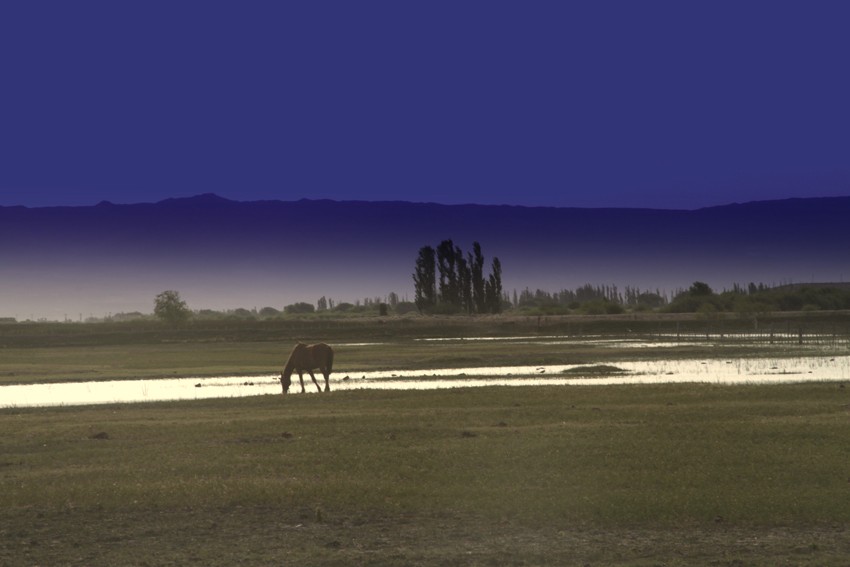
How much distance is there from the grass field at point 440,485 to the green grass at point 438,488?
40mm

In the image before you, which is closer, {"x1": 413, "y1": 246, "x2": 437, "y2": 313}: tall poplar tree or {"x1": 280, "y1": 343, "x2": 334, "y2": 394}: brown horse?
{"x1": 280, "y1": 343, "x2": 334, "y2": 394}: brown horse

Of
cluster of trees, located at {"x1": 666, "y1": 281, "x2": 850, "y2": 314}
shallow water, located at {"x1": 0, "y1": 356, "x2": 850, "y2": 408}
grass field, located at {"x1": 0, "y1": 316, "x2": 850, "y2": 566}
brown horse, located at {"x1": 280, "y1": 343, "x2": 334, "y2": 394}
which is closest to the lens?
grass field, located at {"x1": 0, "y1": 316, "x2": 850, "y2": 566}

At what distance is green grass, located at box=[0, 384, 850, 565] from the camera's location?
38.5ft

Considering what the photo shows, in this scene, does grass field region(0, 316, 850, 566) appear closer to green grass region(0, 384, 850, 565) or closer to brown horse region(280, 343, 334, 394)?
green grass region(0, 384, 850, 565)

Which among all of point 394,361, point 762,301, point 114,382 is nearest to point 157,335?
point 394,361

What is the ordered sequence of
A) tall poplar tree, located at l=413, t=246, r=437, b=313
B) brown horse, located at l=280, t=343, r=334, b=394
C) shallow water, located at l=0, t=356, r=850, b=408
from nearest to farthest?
shallow water, located at l=0, t=356, r=850, b=408 → brown horse, located at l=280, t=343, r=334, b=394 → tall poplar tree, located at l=413, t=246, r=437, b=313

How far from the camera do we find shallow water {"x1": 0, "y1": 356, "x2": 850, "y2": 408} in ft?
116

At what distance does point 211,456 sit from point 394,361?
3642 centimetres

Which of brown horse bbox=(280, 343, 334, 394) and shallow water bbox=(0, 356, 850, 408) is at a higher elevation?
brown horse bbox=(280, 343, 334, 394)

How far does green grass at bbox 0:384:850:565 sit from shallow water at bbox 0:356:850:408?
11.7 metres

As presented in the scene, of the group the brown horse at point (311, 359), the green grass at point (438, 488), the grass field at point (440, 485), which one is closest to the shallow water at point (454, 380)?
the brown horse at point (311, 359)

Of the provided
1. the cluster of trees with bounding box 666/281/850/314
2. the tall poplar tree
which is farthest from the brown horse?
the tall poplar tree

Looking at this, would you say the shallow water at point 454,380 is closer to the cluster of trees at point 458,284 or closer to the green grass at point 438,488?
the green grass at point 438,488

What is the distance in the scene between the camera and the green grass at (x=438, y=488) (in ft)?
38.5
